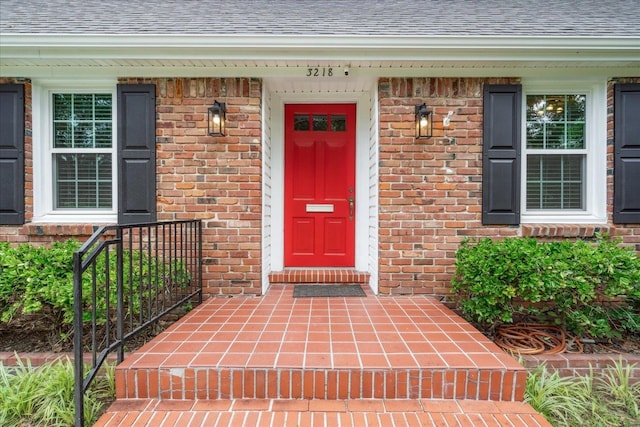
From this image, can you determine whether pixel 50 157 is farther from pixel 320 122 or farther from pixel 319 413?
pixel 319 413

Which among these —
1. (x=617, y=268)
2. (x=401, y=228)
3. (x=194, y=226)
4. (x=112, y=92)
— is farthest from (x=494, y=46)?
(x=112, y=92)

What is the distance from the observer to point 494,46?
291cm

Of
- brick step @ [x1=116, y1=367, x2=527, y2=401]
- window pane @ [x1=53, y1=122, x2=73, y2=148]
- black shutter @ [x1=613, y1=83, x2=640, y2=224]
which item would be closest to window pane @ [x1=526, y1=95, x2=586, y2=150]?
black shutter @ [x1=613, y1=83, x2=640, y2=224]

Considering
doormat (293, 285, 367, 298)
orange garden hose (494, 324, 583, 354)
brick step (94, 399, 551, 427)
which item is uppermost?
doormat (293, 285, 367, 298)

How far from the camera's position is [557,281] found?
8.09 feet

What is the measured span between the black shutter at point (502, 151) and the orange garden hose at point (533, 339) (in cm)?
101

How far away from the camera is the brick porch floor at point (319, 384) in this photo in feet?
5.74

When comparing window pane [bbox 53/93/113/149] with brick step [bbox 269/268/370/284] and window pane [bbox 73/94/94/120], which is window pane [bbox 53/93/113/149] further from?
brick step [bbox 269/268/370/284]

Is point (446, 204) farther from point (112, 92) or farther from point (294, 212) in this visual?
point (112, 92)

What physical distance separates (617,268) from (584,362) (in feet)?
2.55

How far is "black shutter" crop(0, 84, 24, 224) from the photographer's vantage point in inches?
125

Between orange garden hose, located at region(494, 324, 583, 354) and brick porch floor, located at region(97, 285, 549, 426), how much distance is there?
67cm

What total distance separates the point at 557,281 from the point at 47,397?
3.52 meters

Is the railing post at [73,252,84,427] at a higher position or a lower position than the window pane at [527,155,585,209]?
lower
